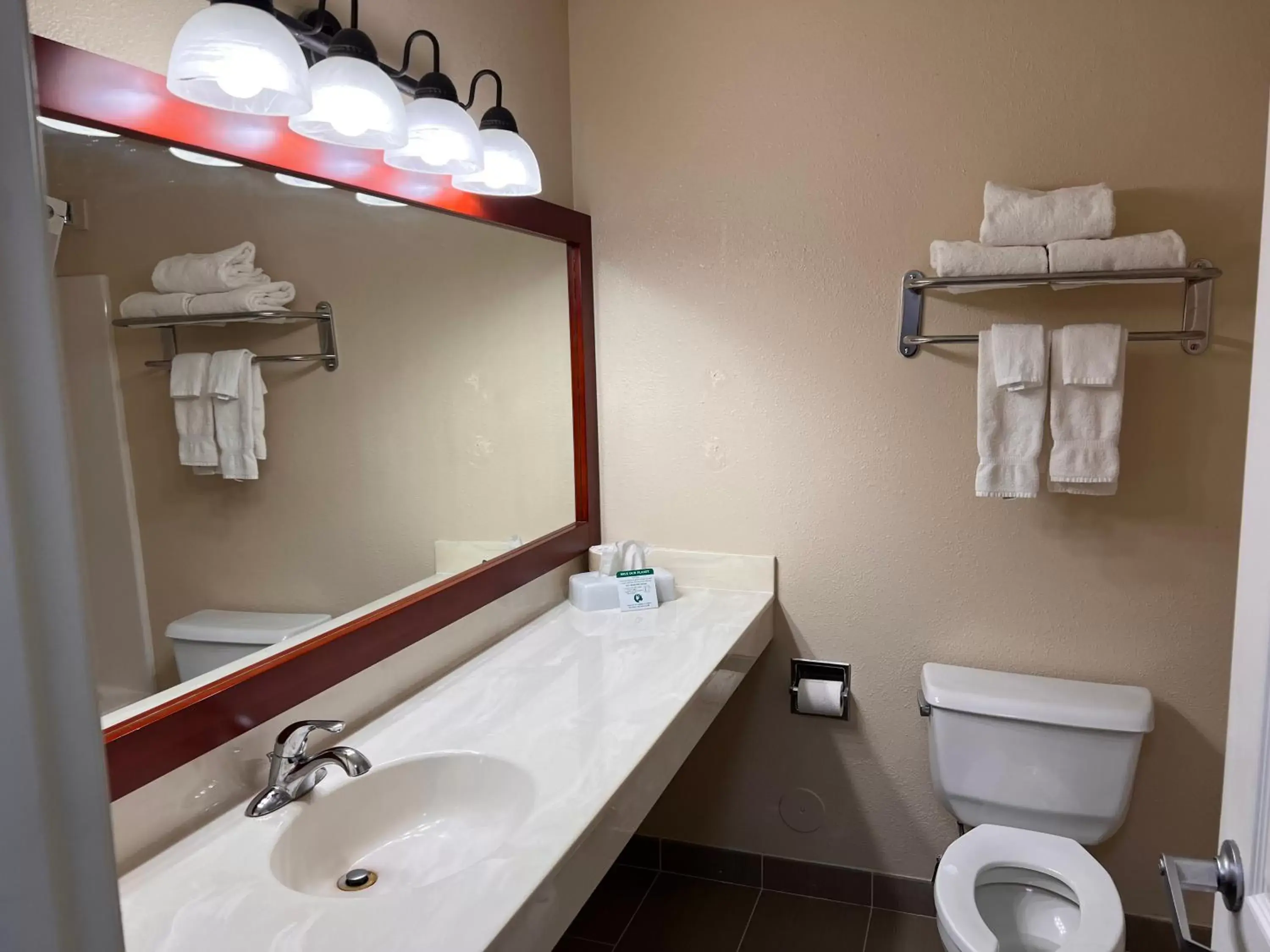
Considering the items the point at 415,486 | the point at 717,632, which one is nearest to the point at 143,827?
the point at 415,486

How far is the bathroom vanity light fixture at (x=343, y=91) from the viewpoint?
1109 millimetres

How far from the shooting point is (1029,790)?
1.90 metres

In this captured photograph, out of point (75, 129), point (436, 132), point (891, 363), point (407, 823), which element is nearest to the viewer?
point (75, 129)

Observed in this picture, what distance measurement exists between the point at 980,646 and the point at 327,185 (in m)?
1.73

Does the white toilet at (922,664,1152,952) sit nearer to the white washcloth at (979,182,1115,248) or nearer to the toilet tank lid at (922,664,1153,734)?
the toilet tank lid at (922,664,1153,734)

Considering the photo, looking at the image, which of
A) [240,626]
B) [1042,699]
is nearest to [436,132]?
[240,626]

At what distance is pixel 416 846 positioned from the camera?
4.44 feet

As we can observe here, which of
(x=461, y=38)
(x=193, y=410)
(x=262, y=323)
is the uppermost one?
(x=461, y=38)

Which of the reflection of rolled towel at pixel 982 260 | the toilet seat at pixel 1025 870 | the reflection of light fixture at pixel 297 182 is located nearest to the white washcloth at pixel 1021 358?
the reflection of rolled towel at pixel 982 260

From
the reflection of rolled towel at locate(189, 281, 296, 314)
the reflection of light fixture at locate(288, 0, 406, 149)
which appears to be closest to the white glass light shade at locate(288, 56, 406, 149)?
the reflection of light fixture at locate(288, 0, 406, 149)

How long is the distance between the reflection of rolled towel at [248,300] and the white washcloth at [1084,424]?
4.93 ft

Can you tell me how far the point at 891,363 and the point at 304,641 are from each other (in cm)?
141

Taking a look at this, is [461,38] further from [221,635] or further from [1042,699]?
[1042,699]

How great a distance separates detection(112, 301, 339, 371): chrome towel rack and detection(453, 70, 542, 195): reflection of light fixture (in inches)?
15.9
